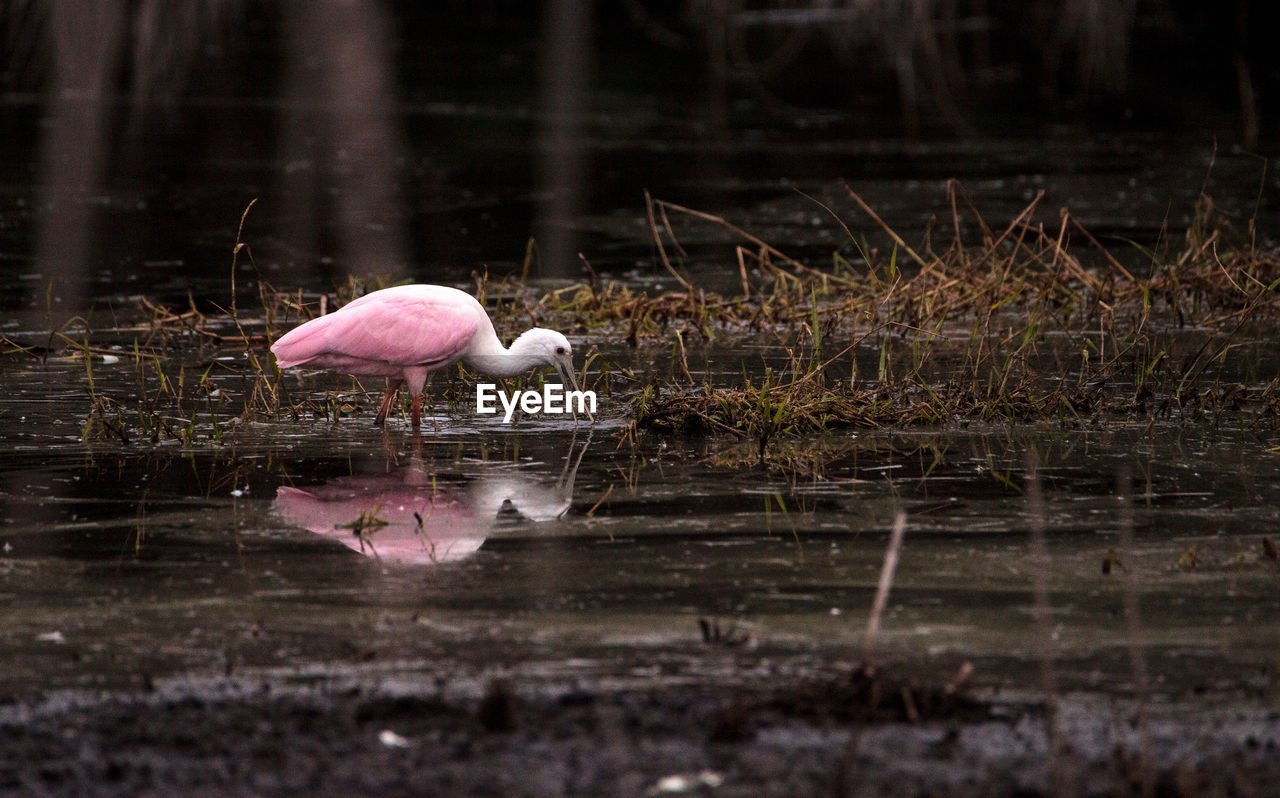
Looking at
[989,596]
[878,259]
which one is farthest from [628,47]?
[989,596]

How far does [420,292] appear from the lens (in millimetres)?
8727

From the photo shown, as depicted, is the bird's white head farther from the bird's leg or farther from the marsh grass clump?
the bird's leg

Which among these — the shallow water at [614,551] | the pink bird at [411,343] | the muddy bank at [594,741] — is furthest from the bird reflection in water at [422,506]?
the muddy bank at [594,741]

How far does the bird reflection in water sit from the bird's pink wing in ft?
2.13

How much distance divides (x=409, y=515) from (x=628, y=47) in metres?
22.9

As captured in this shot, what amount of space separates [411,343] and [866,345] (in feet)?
10.5

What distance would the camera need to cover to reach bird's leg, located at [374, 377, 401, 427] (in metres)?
8.66

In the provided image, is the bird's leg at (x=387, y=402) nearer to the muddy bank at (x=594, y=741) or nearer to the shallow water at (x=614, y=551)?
the shallow water at (x=614, y=551)

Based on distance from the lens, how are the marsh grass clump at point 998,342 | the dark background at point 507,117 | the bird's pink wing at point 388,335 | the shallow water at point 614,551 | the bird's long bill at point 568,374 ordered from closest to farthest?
the shallow water at point 614,551
the bird's pink wing at point 388,335
the marsh grass clump at point 998,342
the bird's long bill at point 568,374
the dark background at point 507,117

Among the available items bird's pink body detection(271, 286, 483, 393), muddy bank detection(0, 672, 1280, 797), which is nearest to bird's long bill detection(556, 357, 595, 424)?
bird's pink body detection(271, 286, 483, 393)

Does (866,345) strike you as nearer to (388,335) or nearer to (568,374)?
(568,374)

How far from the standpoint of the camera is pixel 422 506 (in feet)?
23.4

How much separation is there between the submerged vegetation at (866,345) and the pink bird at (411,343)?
31 cm

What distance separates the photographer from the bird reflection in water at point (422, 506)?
659 cm
